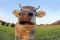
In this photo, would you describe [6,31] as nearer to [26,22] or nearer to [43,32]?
[43,32]

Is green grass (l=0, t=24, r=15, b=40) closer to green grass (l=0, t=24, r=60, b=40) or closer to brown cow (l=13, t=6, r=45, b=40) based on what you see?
green grass (l=0, t=24, r=60, b=40)

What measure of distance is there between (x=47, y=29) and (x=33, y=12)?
7610 millimetres

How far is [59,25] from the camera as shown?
526 inches

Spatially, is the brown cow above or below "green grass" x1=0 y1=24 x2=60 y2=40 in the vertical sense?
above

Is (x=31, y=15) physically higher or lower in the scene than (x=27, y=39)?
higher

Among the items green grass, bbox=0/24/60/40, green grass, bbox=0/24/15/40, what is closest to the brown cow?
green grass, bbox=0/24/15/40

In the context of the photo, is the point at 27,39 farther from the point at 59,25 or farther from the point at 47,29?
the point at 59,25

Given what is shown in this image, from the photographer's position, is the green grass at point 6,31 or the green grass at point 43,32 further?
the green grass at point 43,32

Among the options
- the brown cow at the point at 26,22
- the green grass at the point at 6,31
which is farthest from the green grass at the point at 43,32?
the brown cow at the point at 26,22

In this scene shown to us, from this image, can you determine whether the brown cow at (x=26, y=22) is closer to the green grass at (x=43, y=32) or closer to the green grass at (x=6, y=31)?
the green grass at (x=6, y=31)

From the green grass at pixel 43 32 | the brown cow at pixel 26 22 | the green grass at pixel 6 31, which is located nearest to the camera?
the brown cow at pixel 26 22

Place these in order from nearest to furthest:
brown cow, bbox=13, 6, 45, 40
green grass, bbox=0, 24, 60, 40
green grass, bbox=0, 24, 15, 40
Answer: brown cow, bbox=13, 6, 45, 40, green grass, bbox=0, 24, 15, 40, green grass, bbox=0, 24, 60, 40

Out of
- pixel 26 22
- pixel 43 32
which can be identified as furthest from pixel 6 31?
pixel 26 22

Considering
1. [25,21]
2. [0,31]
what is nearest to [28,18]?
[25,21]
